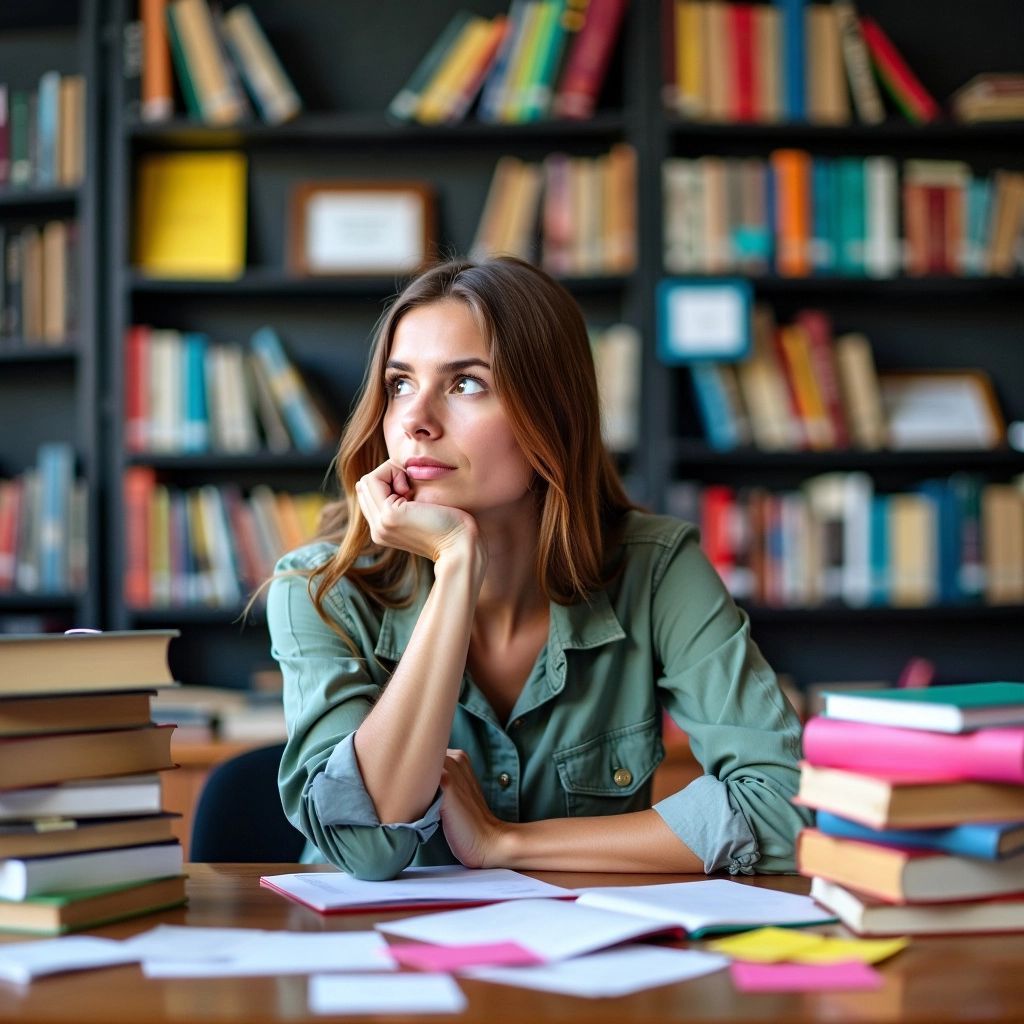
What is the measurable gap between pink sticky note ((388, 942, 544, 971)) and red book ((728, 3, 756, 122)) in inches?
105

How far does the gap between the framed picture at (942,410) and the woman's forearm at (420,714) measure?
204 centimetres

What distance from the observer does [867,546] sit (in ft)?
10.5

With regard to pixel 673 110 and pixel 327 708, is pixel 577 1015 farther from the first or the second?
pixel 673 110

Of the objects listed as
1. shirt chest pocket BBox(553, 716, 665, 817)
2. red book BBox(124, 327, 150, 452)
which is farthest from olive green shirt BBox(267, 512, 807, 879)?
red book BBox(124, 327, 150, 452)

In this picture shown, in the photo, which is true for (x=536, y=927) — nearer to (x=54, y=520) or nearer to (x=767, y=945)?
(x=767, y=945)

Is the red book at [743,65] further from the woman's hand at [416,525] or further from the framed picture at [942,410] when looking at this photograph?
the woman's hand at [416,525]

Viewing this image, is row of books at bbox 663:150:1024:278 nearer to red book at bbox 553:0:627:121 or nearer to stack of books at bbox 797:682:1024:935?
red book at bbox 553:0:627:121

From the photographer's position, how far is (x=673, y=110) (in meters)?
3.23

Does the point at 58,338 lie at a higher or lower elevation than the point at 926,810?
higher

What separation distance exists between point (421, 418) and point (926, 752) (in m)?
0.80

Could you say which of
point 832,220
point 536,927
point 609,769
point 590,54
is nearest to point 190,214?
point 590,54

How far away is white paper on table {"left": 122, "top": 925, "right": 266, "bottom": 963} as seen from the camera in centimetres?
99

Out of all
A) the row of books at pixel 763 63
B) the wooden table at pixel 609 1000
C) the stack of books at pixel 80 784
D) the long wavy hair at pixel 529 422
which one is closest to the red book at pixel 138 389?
the row of books at pixel 763 63

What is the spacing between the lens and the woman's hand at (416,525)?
61.4 inches
